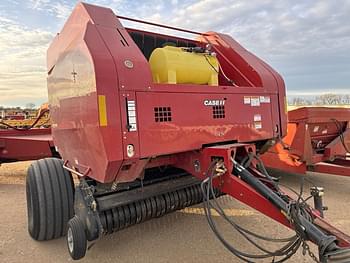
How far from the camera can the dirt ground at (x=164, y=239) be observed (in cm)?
287

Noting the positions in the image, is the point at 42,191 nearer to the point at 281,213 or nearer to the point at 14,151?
the point at 281,213

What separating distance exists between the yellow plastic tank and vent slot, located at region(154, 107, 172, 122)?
15.5 inches

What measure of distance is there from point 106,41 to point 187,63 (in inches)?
32.7

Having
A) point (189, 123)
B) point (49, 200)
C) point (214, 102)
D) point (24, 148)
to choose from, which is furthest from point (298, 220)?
point (24, 148)

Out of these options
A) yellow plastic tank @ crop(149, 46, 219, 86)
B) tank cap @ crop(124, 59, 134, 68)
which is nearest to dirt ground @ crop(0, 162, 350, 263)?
yellow plastic tank @ crop(149, 46, 219, 86)

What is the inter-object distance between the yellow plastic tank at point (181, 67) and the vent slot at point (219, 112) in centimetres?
41

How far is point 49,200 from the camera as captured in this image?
3.10m

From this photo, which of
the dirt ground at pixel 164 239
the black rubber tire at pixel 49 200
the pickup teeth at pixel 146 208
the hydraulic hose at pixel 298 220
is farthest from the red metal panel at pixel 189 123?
the black rubber tire at pixel 49 200

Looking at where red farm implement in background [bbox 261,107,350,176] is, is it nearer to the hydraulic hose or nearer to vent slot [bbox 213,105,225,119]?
vent slot [bbox 213,105,225,119]

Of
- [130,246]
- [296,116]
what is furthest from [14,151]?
[296,116]

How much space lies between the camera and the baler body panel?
2166 millimetres

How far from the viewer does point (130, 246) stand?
10.1 ft

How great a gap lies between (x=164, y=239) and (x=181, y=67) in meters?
1.73

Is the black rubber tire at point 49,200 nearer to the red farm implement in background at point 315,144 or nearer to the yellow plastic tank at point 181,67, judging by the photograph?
the yellow plastic tank at point 181,67
